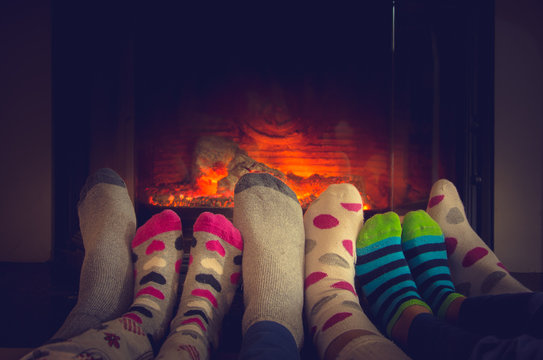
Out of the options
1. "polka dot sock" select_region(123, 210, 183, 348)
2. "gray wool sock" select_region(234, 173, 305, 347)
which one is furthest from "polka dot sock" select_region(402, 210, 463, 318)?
"polka dot sock" select_region(123, 210, 183, 348)

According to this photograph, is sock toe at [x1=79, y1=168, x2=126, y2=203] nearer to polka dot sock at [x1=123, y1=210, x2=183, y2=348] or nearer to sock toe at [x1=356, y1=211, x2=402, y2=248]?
polka dot sock at [x1=123, y1=210, x2=183, y2=348]

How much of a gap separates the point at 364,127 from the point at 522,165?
0.57 metres

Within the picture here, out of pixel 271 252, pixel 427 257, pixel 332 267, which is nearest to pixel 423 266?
pixel 427 257

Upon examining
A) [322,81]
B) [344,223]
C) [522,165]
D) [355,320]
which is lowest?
[355,320]

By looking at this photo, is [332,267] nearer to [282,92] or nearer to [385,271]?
[385,271]

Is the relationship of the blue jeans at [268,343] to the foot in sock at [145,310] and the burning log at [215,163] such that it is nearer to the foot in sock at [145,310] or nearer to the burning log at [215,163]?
the foot in sock at [145,310]

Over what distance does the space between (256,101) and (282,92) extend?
4.2 inches

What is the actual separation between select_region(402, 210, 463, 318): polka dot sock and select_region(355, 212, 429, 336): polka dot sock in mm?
39

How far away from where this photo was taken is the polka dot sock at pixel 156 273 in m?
0.55

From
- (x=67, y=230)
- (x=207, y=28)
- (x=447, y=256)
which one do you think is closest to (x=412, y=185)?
(x=447, y=256)

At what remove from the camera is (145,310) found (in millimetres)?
558

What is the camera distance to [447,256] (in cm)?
76

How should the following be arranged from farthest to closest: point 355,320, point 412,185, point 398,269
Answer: point 412,185 → point 398,269 → point 355,320

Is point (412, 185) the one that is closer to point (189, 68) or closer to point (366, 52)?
point (366, 52)
